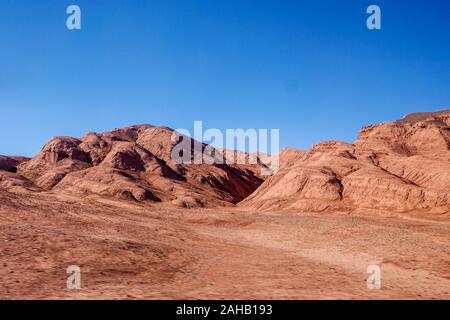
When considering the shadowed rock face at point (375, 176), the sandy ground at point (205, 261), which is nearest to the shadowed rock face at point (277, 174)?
the shadowed rock face at point (375, 176)

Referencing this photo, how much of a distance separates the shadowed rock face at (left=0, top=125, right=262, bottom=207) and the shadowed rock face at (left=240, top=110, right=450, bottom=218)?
50.2 ft

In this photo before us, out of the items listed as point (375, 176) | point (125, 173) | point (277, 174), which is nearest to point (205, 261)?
point (375, 176)

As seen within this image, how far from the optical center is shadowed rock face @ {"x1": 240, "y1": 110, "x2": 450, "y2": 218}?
4831 centimetres

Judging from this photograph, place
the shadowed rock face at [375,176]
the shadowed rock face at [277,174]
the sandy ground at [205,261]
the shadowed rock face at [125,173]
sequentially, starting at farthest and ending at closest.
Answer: the shadowed rock face at [125,173]
the shadowed rock face at [277,174]
the shadowed rock face at [375,176]
the sandy ground at [205,261]

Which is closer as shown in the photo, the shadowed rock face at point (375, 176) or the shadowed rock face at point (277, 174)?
the shadowed rock face at point (375, 176)

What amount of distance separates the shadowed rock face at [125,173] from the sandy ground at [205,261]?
3602 centimetres

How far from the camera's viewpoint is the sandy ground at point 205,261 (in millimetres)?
11891

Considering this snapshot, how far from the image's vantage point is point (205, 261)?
17844 millimetres

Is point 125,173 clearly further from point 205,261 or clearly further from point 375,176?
point 205,261

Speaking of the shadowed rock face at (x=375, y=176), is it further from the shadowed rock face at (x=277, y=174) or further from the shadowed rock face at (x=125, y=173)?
the shadowed rock face at (x=125, y=173)

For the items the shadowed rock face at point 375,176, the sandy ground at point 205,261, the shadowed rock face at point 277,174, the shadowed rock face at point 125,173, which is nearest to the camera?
the sandy ground at point 205,261

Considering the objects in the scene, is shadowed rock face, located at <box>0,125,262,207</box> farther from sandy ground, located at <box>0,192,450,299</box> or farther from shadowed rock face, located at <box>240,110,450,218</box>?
sandy ground, located at <box>0,192,450,299</box>

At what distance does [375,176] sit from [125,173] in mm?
46822
